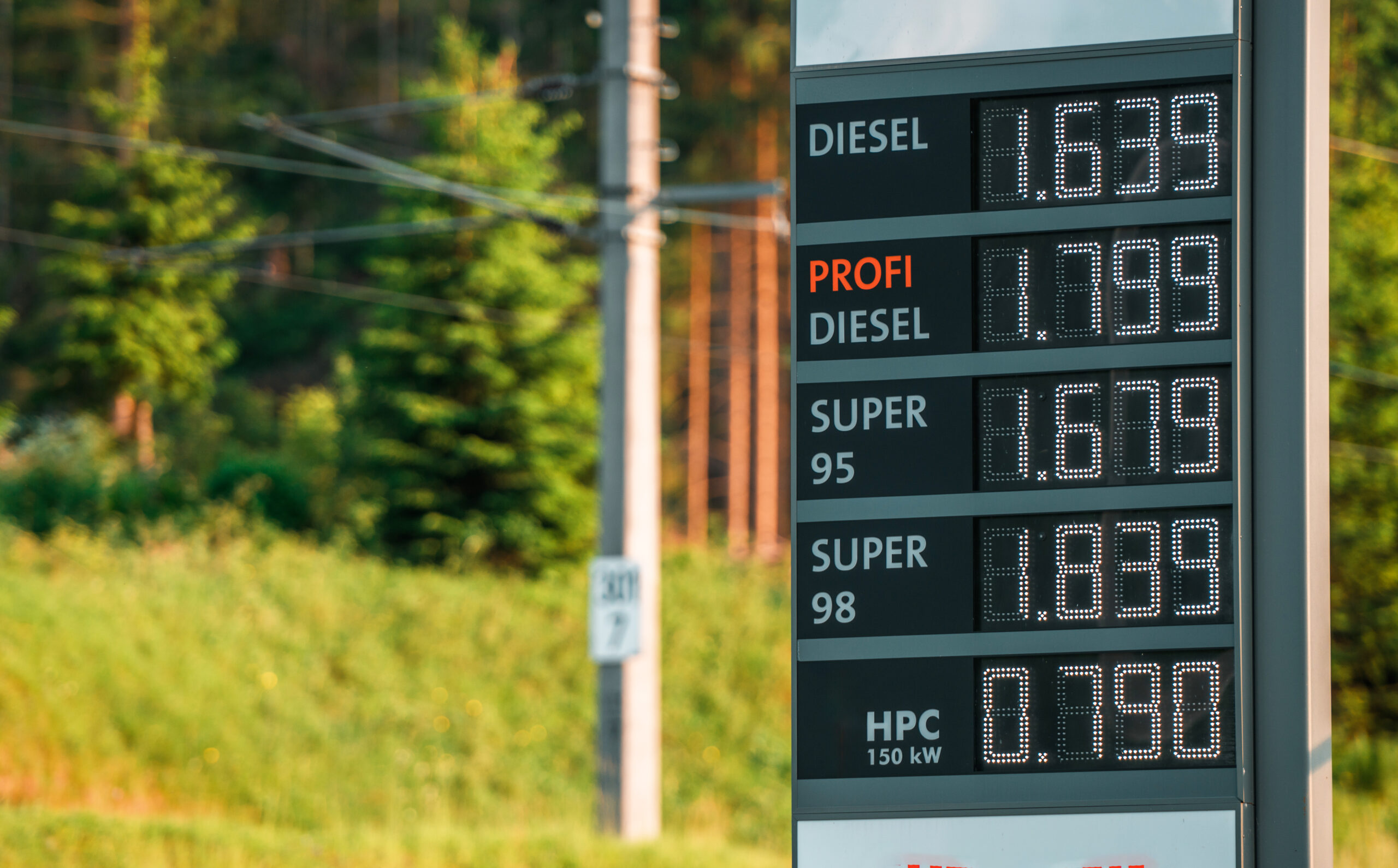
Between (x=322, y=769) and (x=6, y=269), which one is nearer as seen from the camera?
(x=322, y=769)

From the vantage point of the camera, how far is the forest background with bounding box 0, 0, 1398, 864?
1244 cm

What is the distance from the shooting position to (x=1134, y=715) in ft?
13.4

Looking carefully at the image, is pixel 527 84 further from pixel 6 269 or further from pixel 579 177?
pixel 6 269


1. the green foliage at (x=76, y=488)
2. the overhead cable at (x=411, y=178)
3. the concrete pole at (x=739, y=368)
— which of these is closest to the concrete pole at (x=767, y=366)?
the concrete pole at (x=739, y=368)

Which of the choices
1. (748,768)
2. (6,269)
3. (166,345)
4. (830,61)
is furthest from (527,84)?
(6,269)

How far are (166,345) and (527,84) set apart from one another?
17.7 meters

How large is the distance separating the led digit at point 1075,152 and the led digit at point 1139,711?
5.20 ft

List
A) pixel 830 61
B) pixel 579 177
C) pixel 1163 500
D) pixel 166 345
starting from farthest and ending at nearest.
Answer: pixel 579 177 < pixel 166 345 < pixel 830 61 < pixel 1163 500

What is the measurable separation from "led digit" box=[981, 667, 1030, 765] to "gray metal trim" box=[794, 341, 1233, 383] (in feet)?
3.28

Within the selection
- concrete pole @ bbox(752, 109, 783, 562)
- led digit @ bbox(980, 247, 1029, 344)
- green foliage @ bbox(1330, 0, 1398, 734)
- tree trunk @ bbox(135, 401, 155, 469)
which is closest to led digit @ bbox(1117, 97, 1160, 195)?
led digit @ bbox(980, 247, 1029, 344)

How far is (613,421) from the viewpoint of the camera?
Result: 33.2ft

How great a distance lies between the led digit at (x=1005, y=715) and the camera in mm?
4105

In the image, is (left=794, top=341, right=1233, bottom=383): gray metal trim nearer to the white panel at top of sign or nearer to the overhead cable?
the white panel at top of sign

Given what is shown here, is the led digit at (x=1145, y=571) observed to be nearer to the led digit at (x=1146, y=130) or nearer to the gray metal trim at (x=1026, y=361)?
the gray metal trim at (x=1026, y=361)
